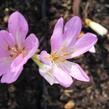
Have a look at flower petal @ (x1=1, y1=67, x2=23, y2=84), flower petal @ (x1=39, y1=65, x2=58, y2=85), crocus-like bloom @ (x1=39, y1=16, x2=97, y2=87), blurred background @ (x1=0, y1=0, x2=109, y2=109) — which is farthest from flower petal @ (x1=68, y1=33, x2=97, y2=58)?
blurred background @ (x1=0, y1=0, x2=109, y2=109)

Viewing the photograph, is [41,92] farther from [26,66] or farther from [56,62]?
[56,62]

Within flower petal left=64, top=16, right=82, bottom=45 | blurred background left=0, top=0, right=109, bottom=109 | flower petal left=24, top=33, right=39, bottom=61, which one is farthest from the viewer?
blurred background left=0, top=0, right=109, bottom=109

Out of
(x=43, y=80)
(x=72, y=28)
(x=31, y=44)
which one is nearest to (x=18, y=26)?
(x=31, y=44)

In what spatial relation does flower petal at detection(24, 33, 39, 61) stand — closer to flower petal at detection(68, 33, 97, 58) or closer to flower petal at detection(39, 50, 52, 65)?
flower petal at detection(39, 50, 52, 65)

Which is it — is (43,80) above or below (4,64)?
below

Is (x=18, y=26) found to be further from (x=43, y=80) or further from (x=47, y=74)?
(x=43, y=80)

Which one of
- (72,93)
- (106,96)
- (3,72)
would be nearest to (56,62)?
(3,72)
